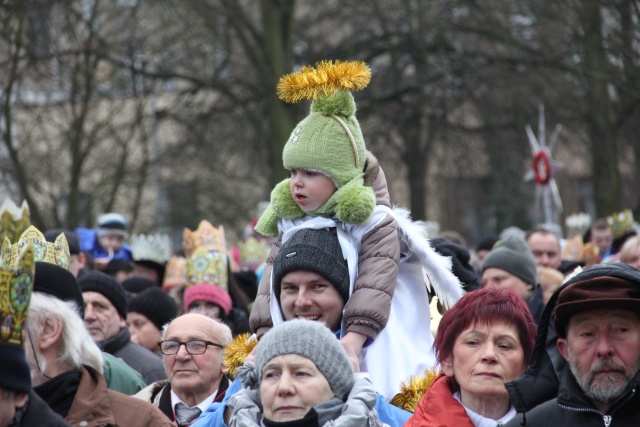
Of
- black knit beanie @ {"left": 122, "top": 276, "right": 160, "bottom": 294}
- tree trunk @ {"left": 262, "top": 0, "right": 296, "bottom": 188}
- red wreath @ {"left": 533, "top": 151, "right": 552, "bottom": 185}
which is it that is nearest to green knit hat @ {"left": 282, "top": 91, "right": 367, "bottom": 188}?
black knit beanie @ {"left": 122, "top": 276, "right": 160, "bottom": 294}

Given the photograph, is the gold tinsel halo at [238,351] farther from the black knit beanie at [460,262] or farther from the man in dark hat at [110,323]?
the black knit beanie at [460,262]

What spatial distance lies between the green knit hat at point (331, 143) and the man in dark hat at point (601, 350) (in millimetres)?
1529

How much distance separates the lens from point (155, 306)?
8242mm

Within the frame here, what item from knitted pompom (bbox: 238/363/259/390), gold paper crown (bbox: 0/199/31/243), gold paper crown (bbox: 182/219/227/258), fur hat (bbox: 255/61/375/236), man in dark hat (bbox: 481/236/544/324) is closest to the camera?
knitted pompom (bbox: 238/363/259/390)

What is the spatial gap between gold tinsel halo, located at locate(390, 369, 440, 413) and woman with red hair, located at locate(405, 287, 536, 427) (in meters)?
0.48

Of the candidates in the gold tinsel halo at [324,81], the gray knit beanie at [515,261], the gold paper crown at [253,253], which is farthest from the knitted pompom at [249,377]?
the gold paper crown at [253,253]

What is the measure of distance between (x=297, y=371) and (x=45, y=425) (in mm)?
1082

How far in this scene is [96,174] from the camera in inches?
747

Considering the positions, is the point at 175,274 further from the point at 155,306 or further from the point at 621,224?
the point at 621,224

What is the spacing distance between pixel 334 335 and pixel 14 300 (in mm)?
1475

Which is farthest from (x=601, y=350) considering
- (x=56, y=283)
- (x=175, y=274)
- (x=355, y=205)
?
(x=175, y=274)

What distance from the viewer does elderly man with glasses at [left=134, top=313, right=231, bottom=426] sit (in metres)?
6.27

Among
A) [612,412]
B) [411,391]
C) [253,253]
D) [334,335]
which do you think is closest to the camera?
[612,412]

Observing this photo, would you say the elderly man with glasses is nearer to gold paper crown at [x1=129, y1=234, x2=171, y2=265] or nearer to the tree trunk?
gold paper crown at [x1=129, y1=234, x2=171, y2=265]
